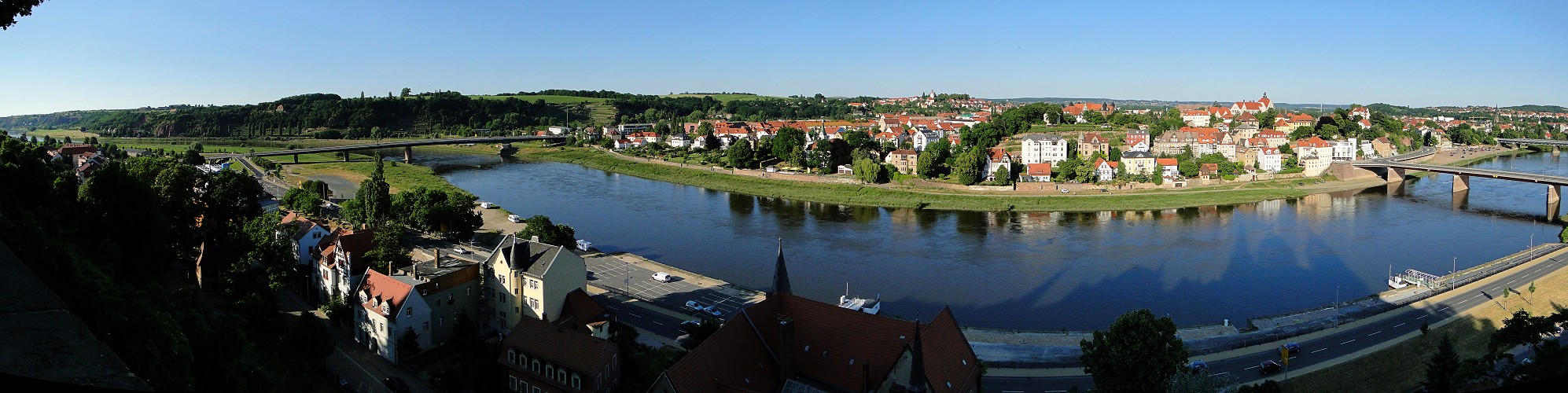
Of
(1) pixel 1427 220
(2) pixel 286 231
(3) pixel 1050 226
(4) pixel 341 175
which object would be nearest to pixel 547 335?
(2) pixel 286 231

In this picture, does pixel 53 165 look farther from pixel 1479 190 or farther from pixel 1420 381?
pixel 1479 190

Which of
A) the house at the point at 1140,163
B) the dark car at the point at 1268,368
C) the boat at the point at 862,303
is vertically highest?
the house at the point at 1140,163

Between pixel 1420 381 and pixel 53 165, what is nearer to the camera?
pixel 1420 381

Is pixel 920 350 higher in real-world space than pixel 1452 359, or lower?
higher

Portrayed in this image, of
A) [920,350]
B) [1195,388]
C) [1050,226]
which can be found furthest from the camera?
[1050,226]

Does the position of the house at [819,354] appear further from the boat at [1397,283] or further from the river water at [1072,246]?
the boat at [1397,283]

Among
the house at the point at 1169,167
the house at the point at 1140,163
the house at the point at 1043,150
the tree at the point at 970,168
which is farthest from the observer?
the house at the point at 1043,150

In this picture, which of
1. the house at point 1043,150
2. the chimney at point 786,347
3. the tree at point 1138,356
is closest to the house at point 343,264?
the chimney at point 786,347
